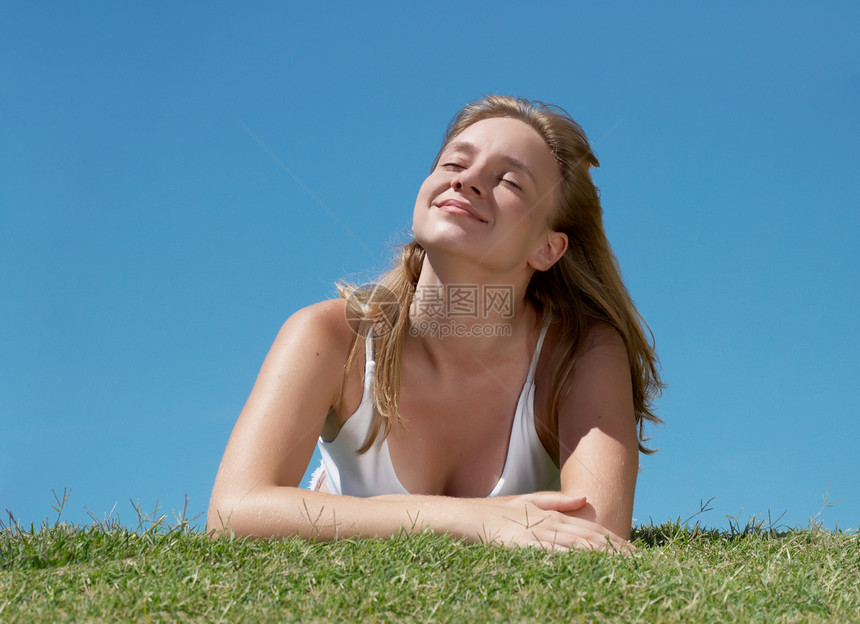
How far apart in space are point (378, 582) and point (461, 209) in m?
2.24

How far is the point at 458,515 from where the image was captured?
3264mm

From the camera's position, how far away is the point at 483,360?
4.80 meters

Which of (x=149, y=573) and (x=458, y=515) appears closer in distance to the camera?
(x=149, y=573)

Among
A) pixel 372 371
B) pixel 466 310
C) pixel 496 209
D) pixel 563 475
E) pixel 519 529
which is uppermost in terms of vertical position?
pixel 496 209

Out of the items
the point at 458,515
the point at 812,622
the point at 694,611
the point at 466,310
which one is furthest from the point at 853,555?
the point at 466,310

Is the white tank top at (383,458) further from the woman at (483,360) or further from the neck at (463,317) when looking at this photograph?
the neck at (463,317)

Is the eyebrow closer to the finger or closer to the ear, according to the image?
the ear

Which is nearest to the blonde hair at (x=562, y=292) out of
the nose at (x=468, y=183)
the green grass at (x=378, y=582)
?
the nose at (x=468, y=183)

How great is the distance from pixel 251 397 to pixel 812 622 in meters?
2.73

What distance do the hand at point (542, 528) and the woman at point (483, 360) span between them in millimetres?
38

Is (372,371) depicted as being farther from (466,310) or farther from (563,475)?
(563,475)

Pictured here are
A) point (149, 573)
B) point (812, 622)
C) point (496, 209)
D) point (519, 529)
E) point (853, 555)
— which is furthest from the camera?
point (496, 209)

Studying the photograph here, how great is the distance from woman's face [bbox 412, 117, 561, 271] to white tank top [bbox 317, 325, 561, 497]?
0.74 m

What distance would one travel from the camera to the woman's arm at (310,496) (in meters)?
3.25
